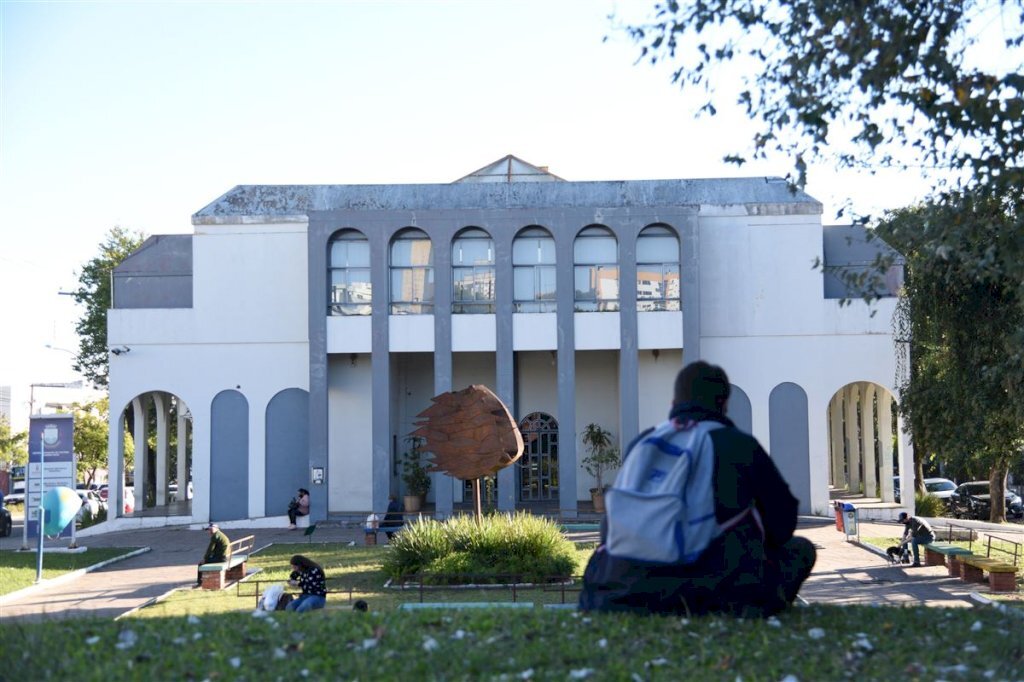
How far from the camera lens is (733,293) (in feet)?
105

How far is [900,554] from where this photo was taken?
68.7ft

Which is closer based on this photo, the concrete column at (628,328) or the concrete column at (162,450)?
the concrete column at (628,328)

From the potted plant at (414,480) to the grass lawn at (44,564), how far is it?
30.2 feet

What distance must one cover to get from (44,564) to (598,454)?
55.3 ft

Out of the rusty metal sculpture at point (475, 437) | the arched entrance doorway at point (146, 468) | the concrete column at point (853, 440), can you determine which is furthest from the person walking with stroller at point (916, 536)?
the arched entrance doorway at point (146, 468)

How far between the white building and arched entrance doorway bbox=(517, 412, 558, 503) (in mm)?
1537

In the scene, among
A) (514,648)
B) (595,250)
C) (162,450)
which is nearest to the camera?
(514,648)

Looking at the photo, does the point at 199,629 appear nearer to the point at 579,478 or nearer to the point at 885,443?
the point at 579,478

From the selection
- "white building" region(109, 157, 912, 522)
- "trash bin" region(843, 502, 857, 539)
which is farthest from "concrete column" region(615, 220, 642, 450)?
"trash bin" region(843, 502, 857, 539)

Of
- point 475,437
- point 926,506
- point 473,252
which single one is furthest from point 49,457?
point 926,506

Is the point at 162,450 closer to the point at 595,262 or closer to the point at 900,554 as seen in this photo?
the point at 595,262

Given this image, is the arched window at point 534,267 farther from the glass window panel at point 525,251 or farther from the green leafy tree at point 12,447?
the green leafy tree at point 12,447

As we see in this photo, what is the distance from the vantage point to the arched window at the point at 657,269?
102 ft

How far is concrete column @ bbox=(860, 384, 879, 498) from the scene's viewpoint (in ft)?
116
